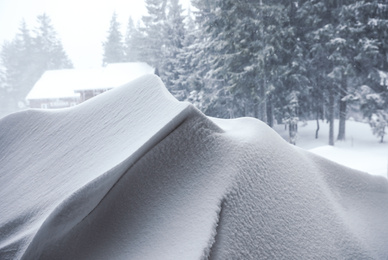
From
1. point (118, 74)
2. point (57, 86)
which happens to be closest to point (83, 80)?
point (118, 74)

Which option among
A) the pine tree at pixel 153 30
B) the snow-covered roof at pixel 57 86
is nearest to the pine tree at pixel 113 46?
the snow-covered roof at pixel 57 86

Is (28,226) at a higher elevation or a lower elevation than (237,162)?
lower

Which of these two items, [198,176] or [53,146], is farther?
[53,146]

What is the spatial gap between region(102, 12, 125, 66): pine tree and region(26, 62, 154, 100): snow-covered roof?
13.0 metres

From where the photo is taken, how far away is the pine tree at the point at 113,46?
4075cm

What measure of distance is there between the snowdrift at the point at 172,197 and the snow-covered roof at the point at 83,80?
Result: 22.3 metres

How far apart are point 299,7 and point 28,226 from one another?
1616cm

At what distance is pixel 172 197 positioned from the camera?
116cm

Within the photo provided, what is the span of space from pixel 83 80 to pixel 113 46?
18.6 metres

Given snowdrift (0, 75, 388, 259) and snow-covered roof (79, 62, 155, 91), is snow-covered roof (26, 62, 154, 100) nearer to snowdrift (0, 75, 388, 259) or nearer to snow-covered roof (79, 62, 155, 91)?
snow-covered roof (79, 62, 155, 91)

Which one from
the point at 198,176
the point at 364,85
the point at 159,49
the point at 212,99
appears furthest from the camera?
the point at 159,49

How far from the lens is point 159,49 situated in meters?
25.8

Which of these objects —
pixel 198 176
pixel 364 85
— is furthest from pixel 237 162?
pixel 364 85

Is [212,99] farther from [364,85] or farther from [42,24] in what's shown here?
[42,24]
